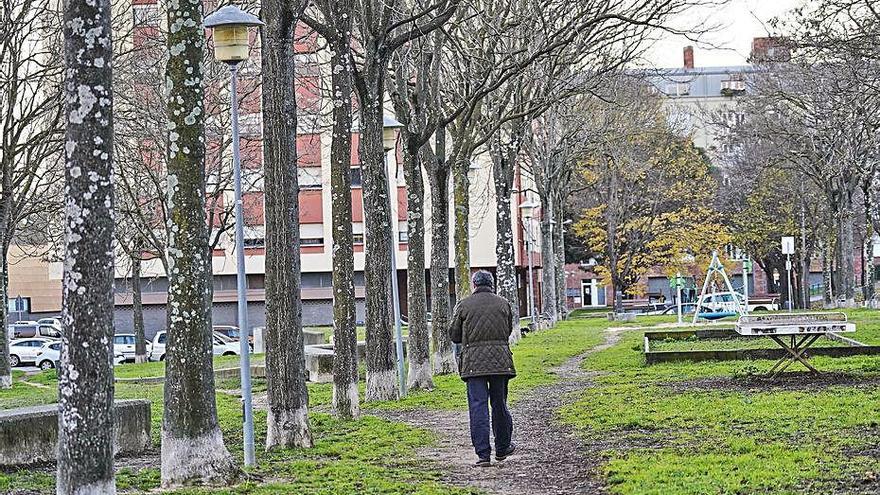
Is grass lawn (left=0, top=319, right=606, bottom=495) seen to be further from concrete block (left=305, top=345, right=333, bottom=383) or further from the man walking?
concrete block (left=305, top=345, right=333, bottom=383)

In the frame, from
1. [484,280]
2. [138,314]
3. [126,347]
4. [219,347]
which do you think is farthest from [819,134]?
[484,280]

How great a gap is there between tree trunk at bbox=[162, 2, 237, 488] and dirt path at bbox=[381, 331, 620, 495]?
228 centimetres

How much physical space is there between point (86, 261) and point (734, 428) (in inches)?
311

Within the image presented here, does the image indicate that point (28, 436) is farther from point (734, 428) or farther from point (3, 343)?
point (3, 343)

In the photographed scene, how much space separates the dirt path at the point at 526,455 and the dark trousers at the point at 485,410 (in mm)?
255

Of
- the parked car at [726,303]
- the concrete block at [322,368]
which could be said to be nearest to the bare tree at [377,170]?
the concrete block at [322,368]

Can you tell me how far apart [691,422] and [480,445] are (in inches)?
126

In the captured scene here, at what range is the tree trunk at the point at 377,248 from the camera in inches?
770

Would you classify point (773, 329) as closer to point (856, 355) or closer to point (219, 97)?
point (856, 355)

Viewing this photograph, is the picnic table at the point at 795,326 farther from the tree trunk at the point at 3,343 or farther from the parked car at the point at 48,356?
the parked car at the point at 48,356

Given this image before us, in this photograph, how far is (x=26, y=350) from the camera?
172 feet

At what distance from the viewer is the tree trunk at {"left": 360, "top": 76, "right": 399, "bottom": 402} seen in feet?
64.2

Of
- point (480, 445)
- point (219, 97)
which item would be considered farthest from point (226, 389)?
point (480, 445)

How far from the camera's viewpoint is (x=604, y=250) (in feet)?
219
